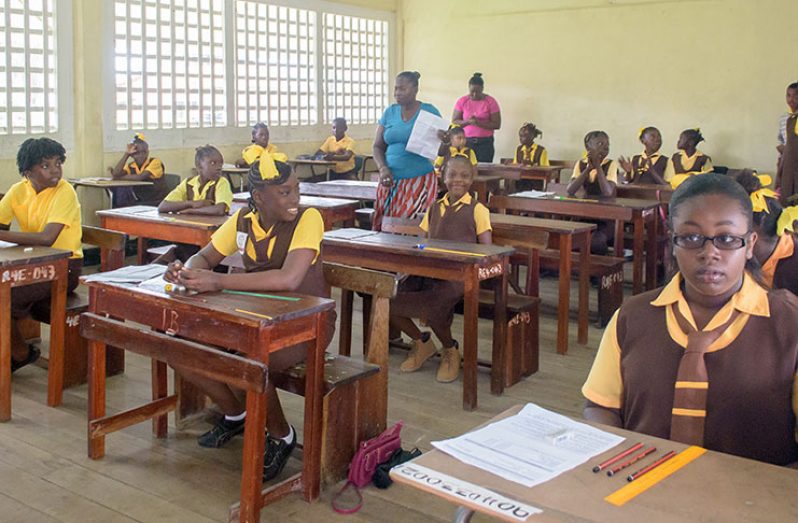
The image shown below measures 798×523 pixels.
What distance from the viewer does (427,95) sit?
12.2 meters

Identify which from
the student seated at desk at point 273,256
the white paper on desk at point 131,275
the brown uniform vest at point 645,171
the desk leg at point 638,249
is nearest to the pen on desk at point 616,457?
the student seated at desk at point 273,256

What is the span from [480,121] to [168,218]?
5.85m

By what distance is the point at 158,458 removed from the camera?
3.39 metres

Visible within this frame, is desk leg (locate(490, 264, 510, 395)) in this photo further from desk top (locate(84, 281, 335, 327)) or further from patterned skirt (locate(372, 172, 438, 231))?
patterned skirt (locate(372, 172, 438, 231))

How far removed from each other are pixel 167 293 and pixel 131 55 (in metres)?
6.26

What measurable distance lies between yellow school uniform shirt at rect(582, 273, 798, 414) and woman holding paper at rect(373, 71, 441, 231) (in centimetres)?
394

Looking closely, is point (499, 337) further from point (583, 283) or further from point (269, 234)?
point (269, 234)

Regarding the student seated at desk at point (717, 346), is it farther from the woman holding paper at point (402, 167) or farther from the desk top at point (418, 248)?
the woman holding paper at point (402, 167)

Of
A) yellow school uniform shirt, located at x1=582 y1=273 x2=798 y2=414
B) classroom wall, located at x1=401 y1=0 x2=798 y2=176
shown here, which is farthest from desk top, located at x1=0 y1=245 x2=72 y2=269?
classroom wall, located at x1=401 y1=0 x2=798 y2=176

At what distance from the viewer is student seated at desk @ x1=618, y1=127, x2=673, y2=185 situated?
27.2 feet

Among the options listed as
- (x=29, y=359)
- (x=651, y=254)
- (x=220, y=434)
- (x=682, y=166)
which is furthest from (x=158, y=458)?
(x=682, y=166)

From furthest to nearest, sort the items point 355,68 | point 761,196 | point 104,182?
point 355,68, point 104,182, point 761,196

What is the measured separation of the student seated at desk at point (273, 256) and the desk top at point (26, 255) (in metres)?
0.84

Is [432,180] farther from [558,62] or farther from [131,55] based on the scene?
[558,62]
